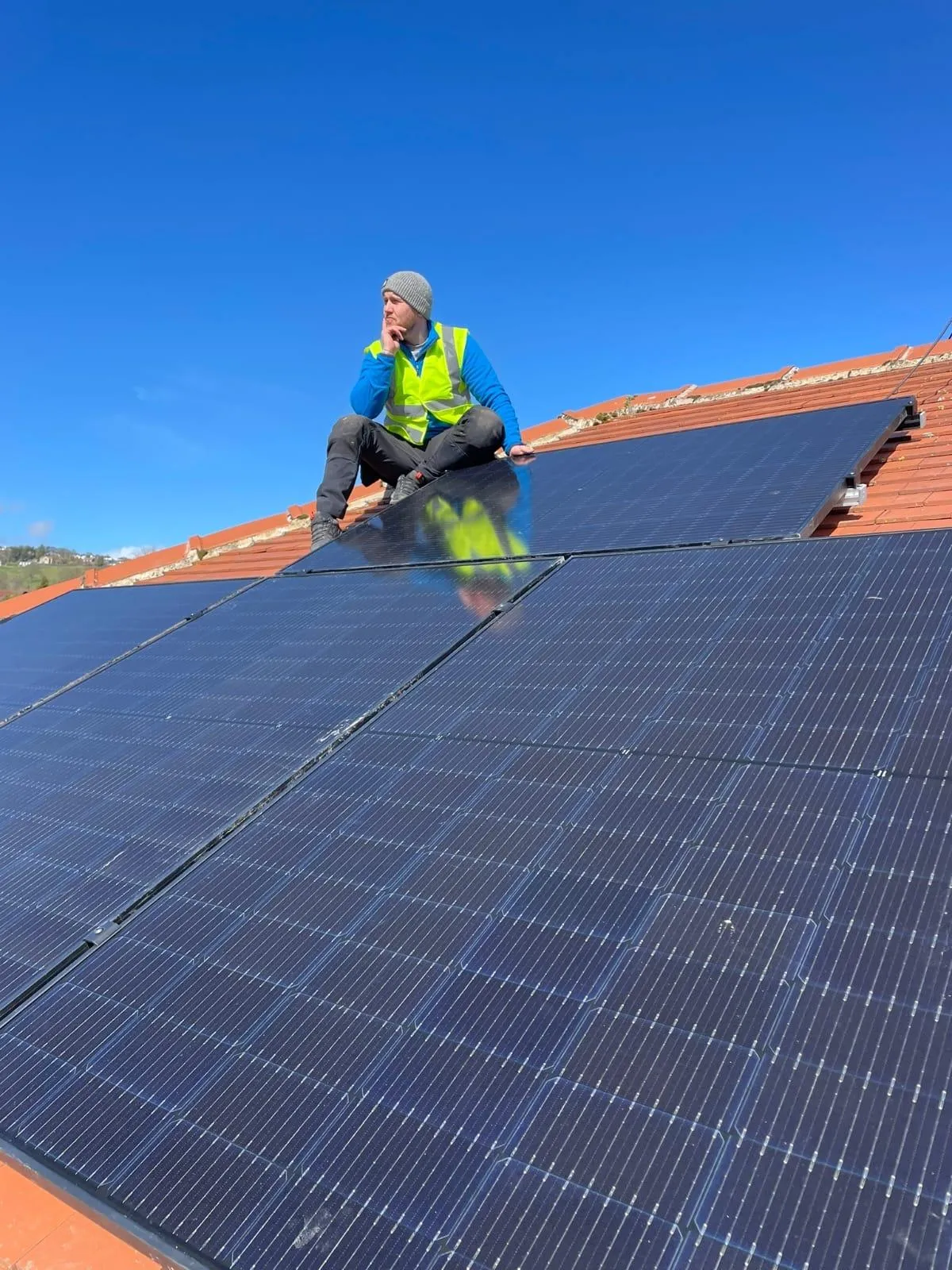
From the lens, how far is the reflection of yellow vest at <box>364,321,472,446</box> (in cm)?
863

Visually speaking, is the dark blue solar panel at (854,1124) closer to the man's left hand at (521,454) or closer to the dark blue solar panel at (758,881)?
the dark blue solar panel at (758,881)

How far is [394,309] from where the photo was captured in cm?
826

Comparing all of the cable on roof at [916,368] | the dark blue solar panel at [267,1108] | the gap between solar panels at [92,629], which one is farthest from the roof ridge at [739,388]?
the dark blue solar panel at [267,1108]

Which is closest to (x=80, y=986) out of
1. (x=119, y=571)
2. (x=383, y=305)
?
(x=383, y=305)

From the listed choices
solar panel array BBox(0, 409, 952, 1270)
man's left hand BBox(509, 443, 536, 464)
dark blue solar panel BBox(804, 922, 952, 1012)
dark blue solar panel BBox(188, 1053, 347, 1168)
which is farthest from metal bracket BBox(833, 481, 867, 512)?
dark blue solar panel BBox(188, 1053, 347, 1168)

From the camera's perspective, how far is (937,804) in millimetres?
2529

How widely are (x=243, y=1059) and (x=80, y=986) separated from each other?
807mm

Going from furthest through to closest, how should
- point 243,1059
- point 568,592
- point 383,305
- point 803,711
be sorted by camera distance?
point 383,305, point 568,592, point 803,711, point 243,1059

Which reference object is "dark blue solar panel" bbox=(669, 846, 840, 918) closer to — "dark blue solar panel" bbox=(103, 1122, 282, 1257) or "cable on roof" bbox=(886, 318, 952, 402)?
"dark blue solar panel" bbox=(103, 1122, 282, 1257)

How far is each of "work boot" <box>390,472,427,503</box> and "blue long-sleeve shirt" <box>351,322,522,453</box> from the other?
1.28 feet

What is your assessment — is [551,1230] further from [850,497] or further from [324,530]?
[324,530]

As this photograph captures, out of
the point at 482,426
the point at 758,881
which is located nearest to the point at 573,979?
the point at 758,881

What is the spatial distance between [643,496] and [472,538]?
3.98ft

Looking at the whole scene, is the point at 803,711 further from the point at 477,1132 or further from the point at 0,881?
the point at 0,881
